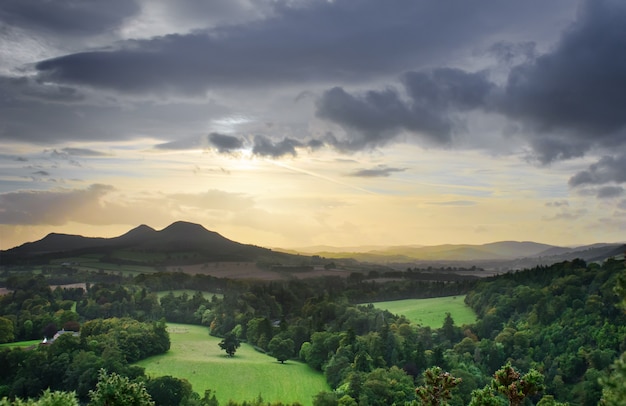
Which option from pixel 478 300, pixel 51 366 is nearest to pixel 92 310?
pixel 51 366

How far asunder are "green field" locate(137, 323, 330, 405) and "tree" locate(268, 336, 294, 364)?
1702 mm

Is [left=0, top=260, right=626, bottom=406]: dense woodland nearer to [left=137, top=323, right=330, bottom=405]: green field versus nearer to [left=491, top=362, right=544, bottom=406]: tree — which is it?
[left=491, top=362, right=544, bottom=406]: tree

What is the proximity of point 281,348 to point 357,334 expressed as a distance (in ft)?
69.5

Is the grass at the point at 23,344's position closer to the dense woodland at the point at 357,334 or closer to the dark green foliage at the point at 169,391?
the dense woodland at the point at 357,334

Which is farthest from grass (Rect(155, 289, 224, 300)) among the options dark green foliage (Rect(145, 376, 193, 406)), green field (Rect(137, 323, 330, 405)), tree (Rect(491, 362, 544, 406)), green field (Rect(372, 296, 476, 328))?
tree (Rect(491, 362, 544, 406))

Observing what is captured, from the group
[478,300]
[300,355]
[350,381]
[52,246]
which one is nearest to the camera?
[350,381]

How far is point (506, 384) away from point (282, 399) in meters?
53.5

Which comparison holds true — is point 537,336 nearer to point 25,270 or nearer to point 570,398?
point 570,398

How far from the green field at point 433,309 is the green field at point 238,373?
3817 cm

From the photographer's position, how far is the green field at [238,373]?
88.1 meters

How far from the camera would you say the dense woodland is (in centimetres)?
8481

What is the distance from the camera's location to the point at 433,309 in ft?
479

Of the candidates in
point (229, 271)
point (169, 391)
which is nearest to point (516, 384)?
point (169, 391)

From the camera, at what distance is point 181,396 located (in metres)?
79.6
